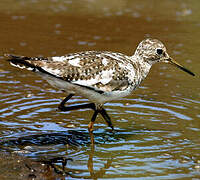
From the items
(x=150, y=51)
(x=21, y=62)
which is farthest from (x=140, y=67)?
(x=21, y=62)

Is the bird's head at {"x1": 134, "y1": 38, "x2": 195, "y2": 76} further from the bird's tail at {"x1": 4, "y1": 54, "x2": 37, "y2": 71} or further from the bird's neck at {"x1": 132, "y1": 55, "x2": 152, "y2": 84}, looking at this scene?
the bird's tail at {"x1": 4, "y1": 54, "x2": 37, "y2": 71}

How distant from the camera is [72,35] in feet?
40.1

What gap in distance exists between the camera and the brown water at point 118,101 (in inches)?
238

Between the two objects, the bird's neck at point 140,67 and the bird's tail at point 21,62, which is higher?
the bird's tail at point 21,62

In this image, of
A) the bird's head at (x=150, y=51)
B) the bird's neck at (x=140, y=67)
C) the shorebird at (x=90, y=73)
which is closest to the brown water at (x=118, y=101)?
the shorebird at (x=90, y=73)

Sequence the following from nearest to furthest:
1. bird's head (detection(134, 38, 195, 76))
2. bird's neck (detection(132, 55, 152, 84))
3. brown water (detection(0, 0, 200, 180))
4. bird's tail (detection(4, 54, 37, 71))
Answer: bird's tail (detection(4, 54, 37, 71)) < brown water (detection(0, 0, 200, 180)) < bird's neck (detection(132, 55, 152, 84)) < bird's head (detection(134, 38, 195, 76))

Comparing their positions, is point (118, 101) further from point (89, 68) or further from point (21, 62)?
point (21, 62)

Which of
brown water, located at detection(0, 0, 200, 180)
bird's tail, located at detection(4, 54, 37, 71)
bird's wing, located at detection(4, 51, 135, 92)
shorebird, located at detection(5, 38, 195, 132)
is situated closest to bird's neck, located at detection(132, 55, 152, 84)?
shorebird, located at detection(5, 38, 195, 132)

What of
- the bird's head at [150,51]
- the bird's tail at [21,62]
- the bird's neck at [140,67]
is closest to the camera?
the bird's tail at [21,62]

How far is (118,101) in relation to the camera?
8.30m

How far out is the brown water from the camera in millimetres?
6037

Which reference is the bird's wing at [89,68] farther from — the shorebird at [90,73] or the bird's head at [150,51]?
the bird's head at [150,51]

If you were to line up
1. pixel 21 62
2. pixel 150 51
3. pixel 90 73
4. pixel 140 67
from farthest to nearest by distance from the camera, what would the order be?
pixel 150 51 < pixel 140 67 < pixel 90 73 < pixel 21 62

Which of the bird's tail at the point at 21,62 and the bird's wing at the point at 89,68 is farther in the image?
the bird's wing at the point at 89,68
